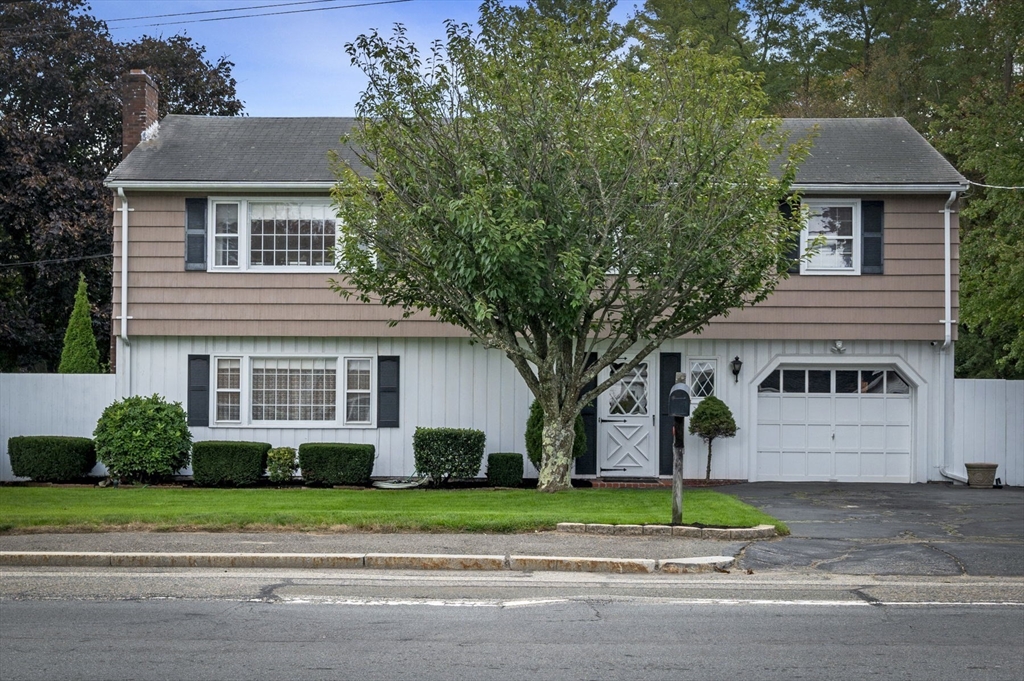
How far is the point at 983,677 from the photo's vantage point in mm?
6812

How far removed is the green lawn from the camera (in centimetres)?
1297

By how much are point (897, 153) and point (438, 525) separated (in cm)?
1239

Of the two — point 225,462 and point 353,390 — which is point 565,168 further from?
point 225,462

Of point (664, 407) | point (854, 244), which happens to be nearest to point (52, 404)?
point (664, 407)

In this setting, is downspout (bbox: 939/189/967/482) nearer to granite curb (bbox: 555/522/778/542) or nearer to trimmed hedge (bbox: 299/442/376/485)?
granite curb (bbox: 555/522/778/542)

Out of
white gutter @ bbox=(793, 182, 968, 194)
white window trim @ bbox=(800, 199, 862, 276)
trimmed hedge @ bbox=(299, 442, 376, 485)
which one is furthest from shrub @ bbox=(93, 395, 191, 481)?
white gutter @ bbox=(793, 182, 968, 194)

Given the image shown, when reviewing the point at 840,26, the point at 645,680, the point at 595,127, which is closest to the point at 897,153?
the point at 595,127

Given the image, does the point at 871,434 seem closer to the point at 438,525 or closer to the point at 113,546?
the point at 438,525

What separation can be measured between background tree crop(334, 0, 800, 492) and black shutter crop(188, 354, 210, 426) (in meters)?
5.37

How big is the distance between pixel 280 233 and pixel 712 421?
844cm

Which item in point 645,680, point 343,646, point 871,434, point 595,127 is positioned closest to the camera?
point 645,680

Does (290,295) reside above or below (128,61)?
below

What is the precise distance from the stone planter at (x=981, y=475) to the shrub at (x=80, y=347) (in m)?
16.5

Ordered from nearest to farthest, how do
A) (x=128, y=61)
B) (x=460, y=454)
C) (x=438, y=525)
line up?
(x=438, y=525) < (x=460, y=454) < (x=128, y=61)
